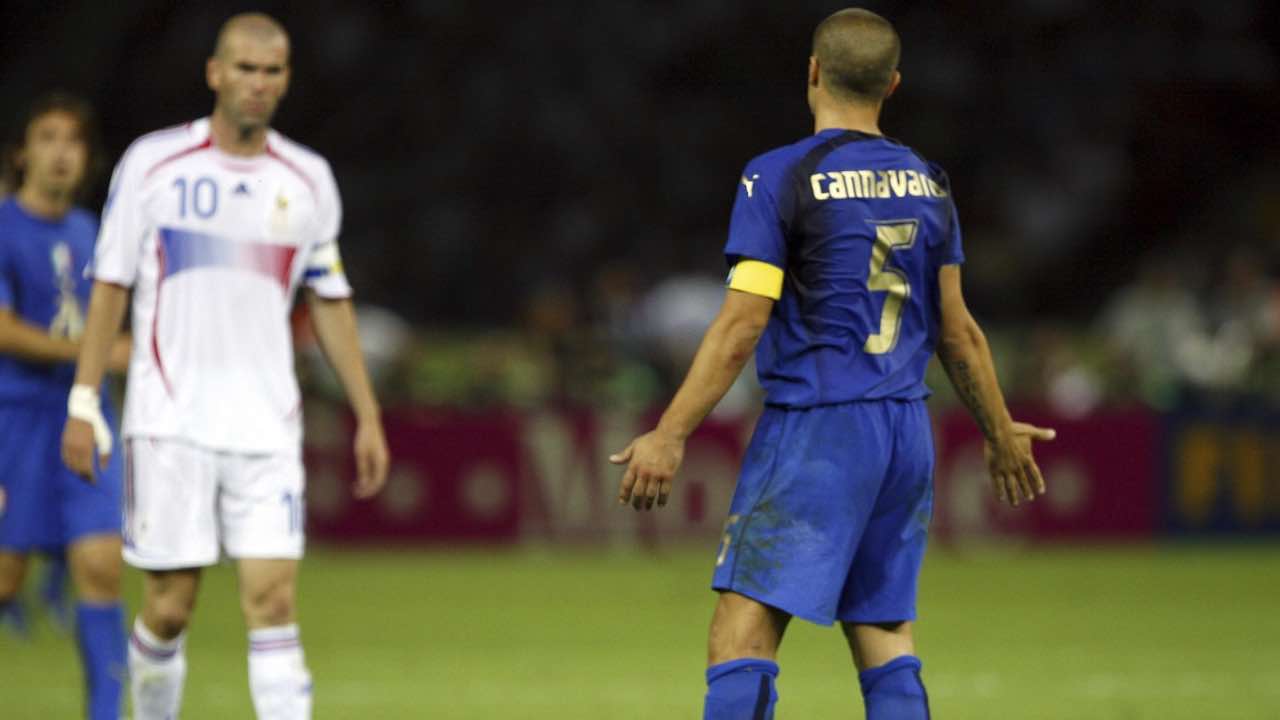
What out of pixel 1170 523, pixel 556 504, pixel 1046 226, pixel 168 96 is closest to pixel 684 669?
pixel 556 504

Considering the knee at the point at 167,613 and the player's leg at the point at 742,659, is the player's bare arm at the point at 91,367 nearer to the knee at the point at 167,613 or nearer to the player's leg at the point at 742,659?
the knee at the point at 167,613

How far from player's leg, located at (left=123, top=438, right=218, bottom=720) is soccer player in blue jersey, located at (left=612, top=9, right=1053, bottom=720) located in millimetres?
1647

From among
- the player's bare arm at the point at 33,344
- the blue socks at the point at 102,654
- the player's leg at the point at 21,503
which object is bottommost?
the blue socks at the point at 102,654

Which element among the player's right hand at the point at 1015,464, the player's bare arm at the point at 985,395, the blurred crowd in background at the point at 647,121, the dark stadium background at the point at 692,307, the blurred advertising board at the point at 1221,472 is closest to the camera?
the player's bare arm at the point at 985,395

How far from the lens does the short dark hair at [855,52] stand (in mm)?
5680

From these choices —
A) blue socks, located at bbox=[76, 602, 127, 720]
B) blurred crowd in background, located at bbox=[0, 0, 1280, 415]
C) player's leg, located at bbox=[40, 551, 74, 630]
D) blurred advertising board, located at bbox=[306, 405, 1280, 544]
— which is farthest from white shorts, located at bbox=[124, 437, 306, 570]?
blurred crowd in background, located at bbox=[0, 0, 1280, 415]

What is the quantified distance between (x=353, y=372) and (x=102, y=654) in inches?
60.4

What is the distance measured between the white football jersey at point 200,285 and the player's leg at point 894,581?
195 centimetres

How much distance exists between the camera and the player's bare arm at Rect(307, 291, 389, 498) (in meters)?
6.86

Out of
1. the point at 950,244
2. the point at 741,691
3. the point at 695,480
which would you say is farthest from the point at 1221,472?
the point at 741,691

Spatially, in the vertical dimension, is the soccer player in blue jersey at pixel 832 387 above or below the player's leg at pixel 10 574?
above

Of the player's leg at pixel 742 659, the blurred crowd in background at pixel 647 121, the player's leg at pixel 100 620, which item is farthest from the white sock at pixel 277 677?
the blurred crowd in background at pixel 647 121

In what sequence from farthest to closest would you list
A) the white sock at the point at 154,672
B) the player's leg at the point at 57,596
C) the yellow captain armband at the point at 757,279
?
the player's leg at the point at 57,596, the white sock at the point at 154,672, the yellow captain armband at the point at 757,279

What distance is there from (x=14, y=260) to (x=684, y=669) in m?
4.04
